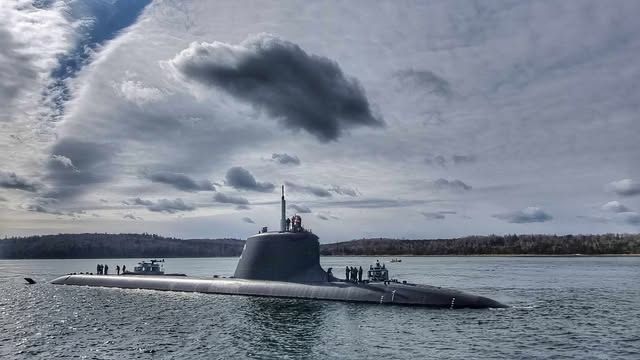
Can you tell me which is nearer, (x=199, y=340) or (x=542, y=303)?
(x=199, y=340)

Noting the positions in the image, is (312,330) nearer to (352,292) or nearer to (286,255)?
(352,292)

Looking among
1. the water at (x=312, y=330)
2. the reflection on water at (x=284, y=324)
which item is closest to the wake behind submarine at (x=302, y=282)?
the water at (x=312, y=330)

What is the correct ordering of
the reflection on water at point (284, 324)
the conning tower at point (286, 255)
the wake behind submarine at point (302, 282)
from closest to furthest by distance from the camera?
the reflection on water at point (284, 324), the wake behind submarine at point (302, 282), the conning tower at point (286, 255)

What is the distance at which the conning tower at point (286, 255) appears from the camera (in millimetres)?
45312

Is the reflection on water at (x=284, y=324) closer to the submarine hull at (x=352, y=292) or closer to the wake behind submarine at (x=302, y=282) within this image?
the submarine hull at (x=352, y=292)

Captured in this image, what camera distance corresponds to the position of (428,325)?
1314 inches

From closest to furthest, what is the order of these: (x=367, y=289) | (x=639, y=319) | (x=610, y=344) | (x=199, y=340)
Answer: (x=610, y=344)
(x=199, y=340)
(x=639, y=319)
(x=367, y=289)

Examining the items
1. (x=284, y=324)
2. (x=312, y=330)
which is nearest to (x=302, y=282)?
(x=284, y=324)

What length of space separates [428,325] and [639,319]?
15450mm

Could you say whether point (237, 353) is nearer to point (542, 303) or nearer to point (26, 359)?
point (26, 359)

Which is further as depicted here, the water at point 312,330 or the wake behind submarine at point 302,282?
the wake behind submarine at point 302,282

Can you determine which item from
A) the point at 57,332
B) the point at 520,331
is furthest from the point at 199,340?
the point at 520,331

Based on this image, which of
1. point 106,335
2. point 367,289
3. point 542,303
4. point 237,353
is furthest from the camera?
point 542,303

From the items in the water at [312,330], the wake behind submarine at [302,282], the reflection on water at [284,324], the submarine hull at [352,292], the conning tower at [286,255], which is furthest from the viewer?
the conning tower at [286,255]
